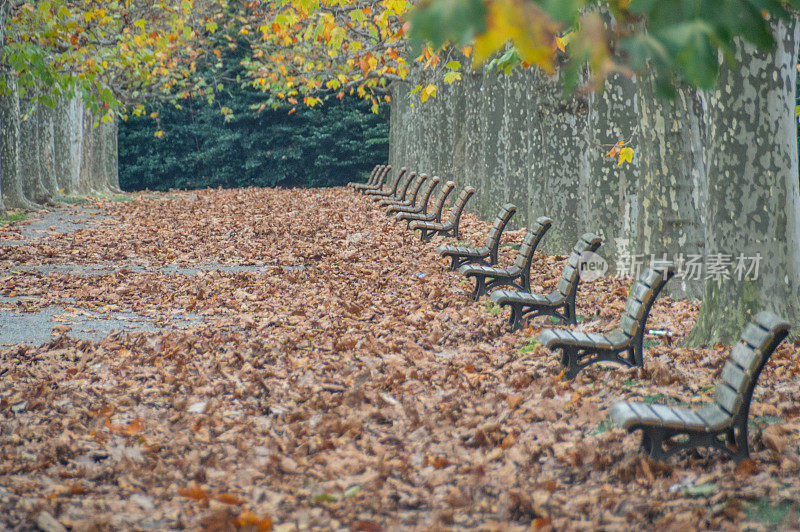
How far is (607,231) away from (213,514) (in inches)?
292

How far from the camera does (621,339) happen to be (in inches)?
237

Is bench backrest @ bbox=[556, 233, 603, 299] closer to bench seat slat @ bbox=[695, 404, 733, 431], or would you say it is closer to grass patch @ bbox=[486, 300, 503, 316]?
grass patch @ bbox=[486, 300, 503, 316]

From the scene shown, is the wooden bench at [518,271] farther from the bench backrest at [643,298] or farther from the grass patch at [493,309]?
the bench backrest at [643,298]

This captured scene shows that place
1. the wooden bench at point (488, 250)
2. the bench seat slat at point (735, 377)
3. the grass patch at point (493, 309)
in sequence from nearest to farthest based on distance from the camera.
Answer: the bench seat slat at point (735, 377) < the grass patch at point (493, 309) < the wooden bench at point (488, 250)

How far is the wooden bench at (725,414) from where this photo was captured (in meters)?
4.10

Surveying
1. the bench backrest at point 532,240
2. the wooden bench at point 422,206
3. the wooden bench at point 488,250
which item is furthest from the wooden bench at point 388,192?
the bench backrest at point 532,240

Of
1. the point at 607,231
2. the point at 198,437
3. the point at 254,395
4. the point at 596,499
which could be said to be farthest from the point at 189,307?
the point at 596,499

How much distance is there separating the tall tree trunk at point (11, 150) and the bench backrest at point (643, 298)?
16.3 m

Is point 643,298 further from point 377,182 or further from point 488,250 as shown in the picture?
point 377,182

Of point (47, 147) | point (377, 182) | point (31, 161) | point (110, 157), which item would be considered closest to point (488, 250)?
point (31, 161)

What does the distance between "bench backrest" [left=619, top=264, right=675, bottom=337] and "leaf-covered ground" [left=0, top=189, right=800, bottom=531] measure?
319mm

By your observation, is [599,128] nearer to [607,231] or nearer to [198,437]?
[607,231]

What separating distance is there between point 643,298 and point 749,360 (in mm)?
1779

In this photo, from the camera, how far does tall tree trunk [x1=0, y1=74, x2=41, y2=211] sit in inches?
775
